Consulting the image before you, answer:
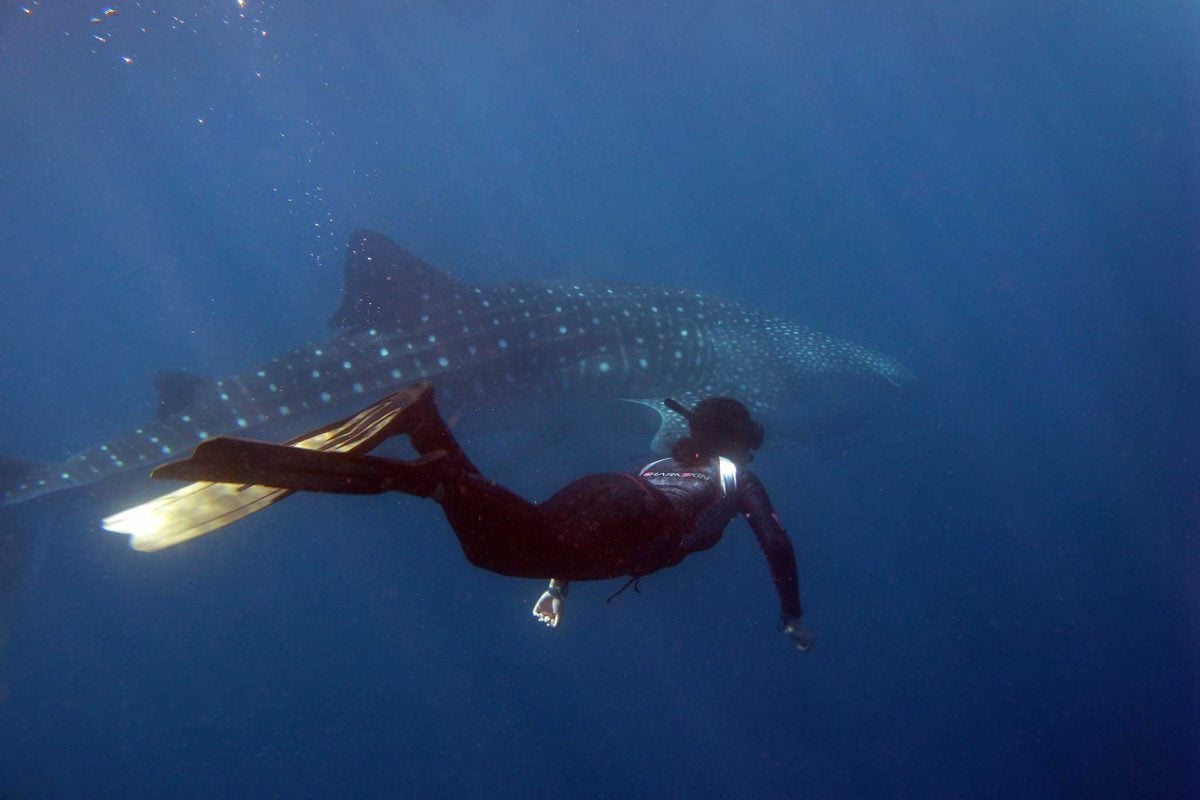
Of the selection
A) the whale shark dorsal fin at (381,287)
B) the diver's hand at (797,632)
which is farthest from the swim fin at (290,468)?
the whale shark dorsal fin at (381,287)

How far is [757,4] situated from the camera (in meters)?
30.7

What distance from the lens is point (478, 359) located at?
8242 millimetres

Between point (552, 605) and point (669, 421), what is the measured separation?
3.86 m

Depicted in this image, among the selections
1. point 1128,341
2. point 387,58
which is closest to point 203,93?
point 387,58

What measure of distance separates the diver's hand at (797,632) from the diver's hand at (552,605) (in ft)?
5.02

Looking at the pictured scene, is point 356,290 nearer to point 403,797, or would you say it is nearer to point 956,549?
point 403,797

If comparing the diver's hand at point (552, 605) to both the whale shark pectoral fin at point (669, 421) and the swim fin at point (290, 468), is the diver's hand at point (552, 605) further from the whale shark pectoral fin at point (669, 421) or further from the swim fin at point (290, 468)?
the swim fin at point (290, 468)

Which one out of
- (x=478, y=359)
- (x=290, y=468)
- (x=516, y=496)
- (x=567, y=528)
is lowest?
(x=567, y=528)

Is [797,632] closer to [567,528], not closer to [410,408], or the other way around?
[567,528]

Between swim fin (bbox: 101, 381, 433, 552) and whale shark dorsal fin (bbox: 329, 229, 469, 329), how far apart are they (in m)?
6.08

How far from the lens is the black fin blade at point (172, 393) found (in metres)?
7.66

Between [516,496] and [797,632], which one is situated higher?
[516,496]

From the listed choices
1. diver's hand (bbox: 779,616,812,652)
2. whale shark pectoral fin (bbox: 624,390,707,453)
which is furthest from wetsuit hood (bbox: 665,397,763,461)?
whale shark pectoral fin (bbox: 624,390,707,453)

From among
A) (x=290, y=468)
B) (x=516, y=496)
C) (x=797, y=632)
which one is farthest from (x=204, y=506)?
(x=797, y=632)
